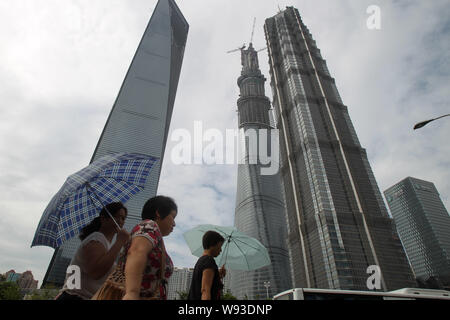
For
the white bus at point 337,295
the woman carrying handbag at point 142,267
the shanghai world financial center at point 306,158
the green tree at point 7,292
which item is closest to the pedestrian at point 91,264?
the woman carrying handbag at point 142,267

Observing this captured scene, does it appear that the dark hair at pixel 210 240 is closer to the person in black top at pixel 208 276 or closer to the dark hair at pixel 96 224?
the person in black top at pixel 208 276

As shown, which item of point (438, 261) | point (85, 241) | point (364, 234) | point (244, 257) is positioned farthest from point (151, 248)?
point (438, 261)

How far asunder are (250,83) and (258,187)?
68302mm

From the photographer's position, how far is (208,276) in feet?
10.0

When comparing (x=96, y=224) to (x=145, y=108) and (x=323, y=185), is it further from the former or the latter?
(x=323, y=185)

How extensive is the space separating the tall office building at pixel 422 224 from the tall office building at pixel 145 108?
458 feet

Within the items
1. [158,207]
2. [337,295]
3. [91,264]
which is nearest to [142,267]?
[158,207]

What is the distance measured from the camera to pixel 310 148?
98.8 meters

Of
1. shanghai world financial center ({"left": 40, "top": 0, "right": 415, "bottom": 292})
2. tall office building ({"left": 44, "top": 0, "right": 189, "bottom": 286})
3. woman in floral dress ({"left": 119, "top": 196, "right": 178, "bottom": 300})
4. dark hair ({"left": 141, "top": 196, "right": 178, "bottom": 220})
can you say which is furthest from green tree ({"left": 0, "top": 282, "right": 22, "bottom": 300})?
woman in floral dress ({"left": 119, "top": 196, "right": 178, "bottom": 300})

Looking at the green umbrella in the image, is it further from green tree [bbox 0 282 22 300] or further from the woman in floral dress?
green tree [bbox 0 282 22 300]

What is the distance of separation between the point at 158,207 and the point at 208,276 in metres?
1.14

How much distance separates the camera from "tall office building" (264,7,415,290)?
83625mm

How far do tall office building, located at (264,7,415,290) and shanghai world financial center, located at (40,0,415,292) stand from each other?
355 mm

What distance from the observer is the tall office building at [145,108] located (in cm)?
7588
